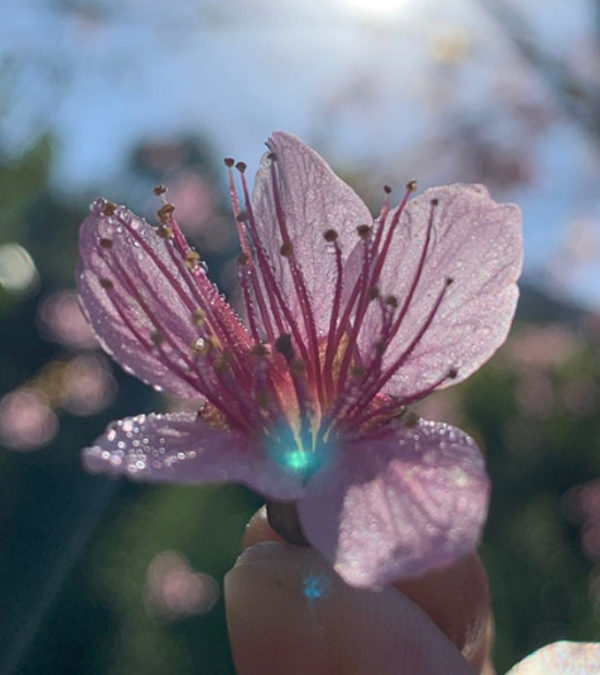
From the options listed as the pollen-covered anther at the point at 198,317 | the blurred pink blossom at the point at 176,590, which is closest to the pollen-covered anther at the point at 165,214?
the pollen-covered anther at the point at 198,317

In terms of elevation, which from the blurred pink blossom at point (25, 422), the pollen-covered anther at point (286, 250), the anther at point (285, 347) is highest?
the pollen-covered anther at point (286, 250)

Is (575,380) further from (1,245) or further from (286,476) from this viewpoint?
(286,476)

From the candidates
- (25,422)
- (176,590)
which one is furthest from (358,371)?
(25,422)

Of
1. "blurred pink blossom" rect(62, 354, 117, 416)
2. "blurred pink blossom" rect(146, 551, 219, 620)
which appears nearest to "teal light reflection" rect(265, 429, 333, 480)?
"blurred pink blossom" rect(146, 551, 219, 620)

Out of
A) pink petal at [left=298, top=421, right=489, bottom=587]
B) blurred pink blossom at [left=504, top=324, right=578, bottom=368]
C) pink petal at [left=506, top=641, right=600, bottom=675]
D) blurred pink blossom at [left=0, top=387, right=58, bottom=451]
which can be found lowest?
blurred pink blossom at [left=504, top=324, right=578, bottom=368]

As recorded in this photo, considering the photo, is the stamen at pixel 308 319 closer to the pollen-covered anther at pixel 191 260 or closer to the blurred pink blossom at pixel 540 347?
the pollen-covered anther at pixel 191 260

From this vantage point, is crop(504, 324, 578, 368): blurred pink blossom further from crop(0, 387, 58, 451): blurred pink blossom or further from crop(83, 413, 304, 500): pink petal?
crop(83, 413, 304, 500): pink petal

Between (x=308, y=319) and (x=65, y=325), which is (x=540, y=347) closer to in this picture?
(x=65, y=325)
